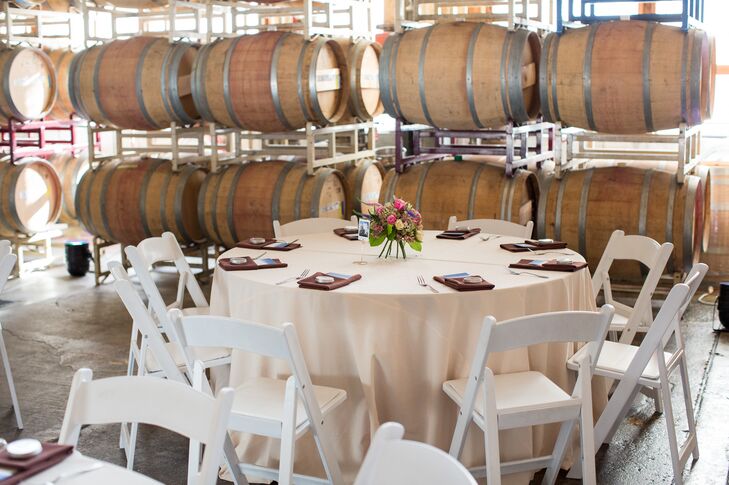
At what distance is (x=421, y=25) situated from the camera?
7.03 metres

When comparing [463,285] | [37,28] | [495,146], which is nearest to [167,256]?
[463,285]

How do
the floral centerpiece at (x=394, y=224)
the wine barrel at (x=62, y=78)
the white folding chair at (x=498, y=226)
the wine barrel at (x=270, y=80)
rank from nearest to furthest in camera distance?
the floral centerpiece at (x=394, y=224)
the white folding chair at (x=498, y=226)
the wine barrel at (x=270, y=80)
the wine barrel at (x=62, y=78)

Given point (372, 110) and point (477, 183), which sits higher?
point (372, 110)

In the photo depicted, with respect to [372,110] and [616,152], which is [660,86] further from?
[372,110]

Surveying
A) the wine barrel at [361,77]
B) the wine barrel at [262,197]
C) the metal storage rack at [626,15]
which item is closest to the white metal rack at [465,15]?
the metal storage rack at [626,15]

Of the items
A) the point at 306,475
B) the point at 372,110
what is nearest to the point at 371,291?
the point at 306,475

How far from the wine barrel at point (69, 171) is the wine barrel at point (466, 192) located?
409cm

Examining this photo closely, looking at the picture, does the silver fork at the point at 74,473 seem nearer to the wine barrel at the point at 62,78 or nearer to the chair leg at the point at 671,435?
the chair leg at the point at 671,435

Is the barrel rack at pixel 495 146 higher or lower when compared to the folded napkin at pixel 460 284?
higher

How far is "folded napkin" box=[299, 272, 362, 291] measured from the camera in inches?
139

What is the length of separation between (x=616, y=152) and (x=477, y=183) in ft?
3.70

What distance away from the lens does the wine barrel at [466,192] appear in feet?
20.9

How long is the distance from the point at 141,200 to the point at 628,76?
151 inches

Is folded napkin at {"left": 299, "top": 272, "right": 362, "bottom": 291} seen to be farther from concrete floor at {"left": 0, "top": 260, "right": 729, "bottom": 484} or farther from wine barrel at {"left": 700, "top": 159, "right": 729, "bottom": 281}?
wine barrel at {"left": 700, "top": 159, "right": 729, "bottom": 281}
